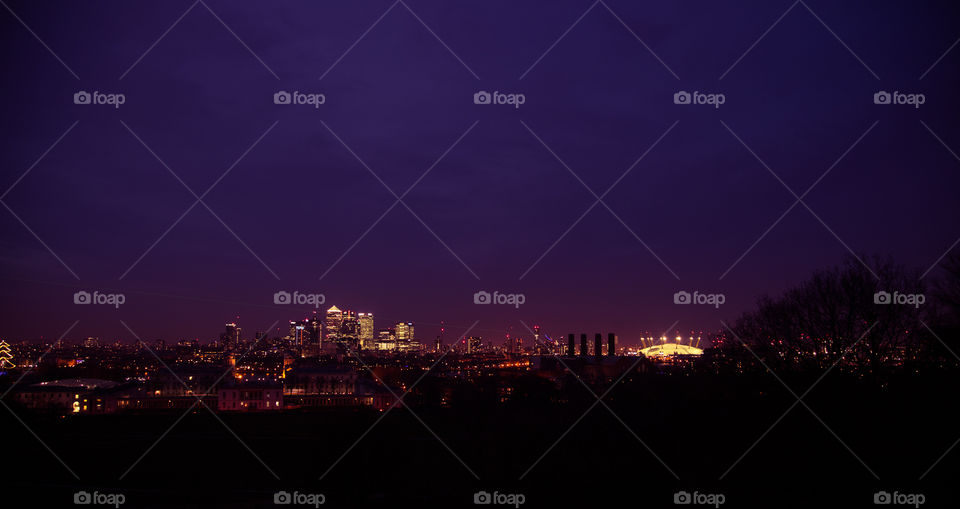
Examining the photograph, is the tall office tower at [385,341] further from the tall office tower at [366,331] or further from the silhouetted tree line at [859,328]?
the silhouetted tree line at [859,328]

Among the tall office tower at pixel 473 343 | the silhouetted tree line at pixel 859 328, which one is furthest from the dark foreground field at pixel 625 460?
the tall office tower at pixel 473 343

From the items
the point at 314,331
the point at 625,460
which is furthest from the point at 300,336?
the point at 625,460

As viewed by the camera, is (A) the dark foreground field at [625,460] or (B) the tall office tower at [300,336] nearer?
(A) the dark foreground field at [625,460]

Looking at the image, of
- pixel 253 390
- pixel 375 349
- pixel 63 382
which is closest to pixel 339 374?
pixel 253 390

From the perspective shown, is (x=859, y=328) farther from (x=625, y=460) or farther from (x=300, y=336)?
(x=300, y=336)

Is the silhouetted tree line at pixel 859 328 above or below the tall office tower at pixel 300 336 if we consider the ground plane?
below

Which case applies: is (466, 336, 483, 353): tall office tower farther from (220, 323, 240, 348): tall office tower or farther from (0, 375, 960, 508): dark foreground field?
(0, 375, 960, 508): dark foreground field

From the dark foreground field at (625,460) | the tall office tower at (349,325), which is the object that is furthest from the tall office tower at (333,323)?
the dark foreground field at (625,460)
